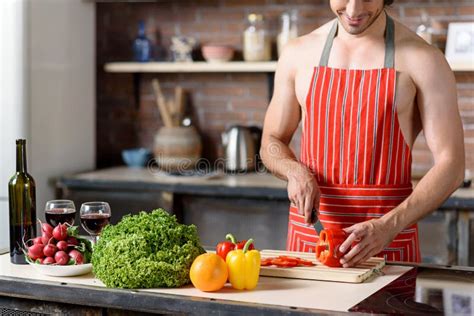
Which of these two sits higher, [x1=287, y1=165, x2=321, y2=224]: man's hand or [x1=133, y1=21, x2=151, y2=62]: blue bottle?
[x1=133, y1=21, x2=151, y2=62]: blue bottle

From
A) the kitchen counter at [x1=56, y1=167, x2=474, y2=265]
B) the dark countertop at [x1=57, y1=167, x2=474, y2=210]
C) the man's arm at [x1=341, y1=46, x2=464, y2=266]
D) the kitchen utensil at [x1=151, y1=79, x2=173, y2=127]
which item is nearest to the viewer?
the man's arm at [x1=341, y1=46, x2=464, y2=266]

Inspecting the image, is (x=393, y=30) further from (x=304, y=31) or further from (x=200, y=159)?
(x=200, y=159)

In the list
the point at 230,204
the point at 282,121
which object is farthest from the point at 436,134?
the point at 230,204

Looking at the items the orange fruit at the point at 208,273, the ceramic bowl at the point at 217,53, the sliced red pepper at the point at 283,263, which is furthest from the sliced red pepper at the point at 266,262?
the ceramic bowl at the point at 217,53

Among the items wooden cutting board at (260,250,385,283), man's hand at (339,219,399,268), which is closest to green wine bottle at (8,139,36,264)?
wooden cutting board at (260,250,385,283)

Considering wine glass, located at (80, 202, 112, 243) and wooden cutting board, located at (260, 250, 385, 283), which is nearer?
wooden cutting board, located at (260, 250, 385, 283)

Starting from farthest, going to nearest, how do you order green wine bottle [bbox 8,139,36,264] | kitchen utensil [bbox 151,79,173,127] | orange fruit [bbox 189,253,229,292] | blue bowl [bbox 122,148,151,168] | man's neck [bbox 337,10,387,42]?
blue bowl [bbox 122,148,151,168] < kitchen utensil [bbox 151,79,173,127] < man's neck [bbox 337,10,387,42] < green wine bottle [bbox 8,139,36,264] < orange fruit [bbox 189,253,229,292]

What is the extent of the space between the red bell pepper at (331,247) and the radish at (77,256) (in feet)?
2.35

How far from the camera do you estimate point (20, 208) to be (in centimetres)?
Result: 275

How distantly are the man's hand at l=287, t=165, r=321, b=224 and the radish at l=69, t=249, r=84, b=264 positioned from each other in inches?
28.3

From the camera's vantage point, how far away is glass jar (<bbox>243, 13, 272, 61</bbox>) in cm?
520

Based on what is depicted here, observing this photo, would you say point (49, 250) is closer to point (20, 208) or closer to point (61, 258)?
point (61, 258)

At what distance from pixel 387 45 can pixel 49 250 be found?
4.60 feet

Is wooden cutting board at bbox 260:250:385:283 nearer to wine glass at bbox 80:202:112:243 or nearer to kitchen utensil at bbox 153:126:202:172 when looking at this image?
wine glass at bbox 80:202:112:243
